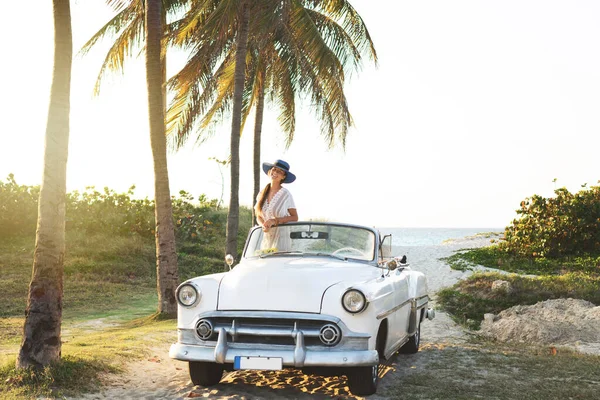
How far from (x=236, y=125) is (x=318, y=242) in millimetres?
9349

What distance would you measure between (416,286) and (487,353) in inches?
72.4

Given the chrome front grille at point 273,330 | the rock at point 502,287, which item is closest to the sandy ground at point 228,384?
the chrome front grille at point 273,330

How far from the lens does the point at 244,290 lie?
6.00 metres

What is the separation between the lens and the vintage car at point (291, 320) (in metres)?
5.63

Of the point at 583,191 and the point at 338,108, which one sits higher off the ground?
the point at 338,108

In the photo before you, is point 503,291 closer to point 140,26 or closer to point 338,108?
point 338,108

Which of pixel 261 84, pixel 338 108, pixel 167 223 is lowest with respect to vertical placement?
pixel 167 223

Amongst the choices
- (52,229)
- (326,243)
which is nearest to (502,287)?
(326,243)

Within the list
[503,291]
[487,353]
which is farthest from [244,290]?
[503,291]

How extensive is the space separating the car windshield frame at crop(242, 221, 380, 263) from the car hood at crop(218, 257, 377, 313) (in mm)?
454

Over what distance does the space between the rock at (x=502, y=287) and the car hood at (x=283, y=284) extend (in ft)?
27.4

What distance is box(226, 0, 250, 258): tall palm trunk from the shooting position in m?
16.1

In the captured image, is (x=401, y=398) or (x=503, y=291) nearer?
(x=401, y=398)

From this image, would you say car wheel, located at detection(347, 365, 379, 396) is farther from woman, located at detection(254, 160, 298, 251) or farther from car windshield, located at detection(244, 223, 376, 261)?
woman, located at detection(254, 160, 298, 251)
